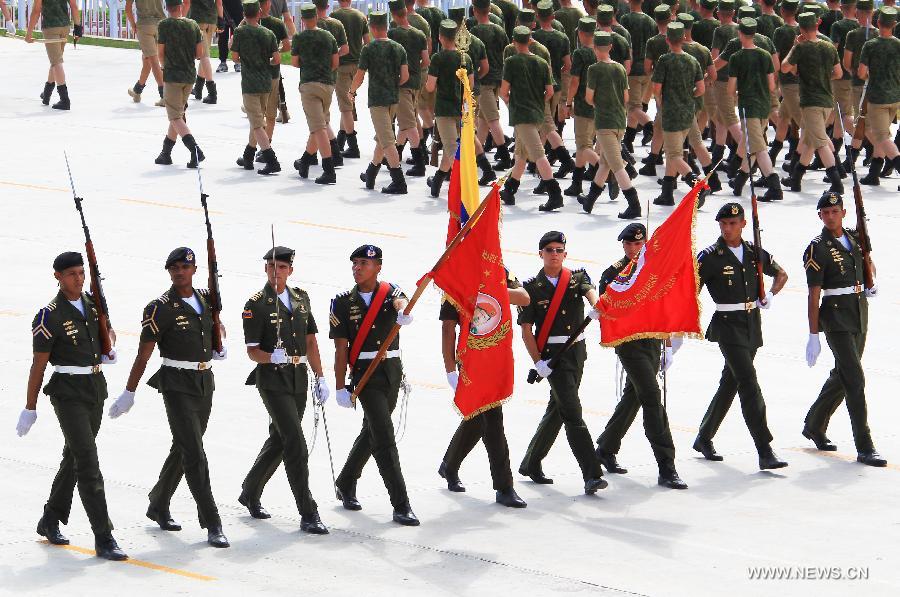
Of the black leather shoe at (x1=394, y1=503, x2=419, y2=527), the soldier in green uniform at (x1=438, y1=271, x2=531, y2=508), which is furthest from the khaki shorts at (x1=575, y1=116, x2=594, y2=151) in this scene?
the black leather shoe at (x1=394, y1=503, x2=419, y2=527)

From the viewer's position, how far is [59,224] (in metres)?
19.9

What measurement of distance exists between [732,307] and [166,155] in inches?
473

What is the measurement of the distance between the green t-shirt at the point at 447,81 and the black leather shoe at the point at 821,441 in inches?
356

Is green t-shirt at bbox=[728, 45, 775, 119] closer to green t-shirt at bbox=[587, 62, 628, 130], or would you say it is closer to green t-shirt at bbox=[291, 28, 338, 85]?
green t-shirt at bbox=[587, 62, 628, 130]

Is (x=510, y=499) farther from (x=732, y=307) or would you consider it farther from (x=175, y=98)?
(x=175, y=98)

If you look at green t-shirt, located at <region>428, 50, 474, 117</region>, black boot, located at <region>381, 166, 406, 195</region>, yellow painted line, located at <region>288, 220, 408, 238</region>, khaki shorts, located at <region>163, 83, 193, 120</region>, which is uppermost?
green t-shirt, located at <region>428, 50, 474, 117</region>

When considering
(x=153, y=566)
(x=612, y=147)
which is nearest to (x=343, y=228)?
(x=612, y=147)

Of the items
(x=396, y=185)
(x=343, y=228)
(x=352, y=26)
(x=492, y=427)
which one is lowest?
(x=492, y=427)

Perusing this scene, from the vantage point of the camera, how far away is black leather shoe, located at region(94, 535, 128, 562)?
10.1 m

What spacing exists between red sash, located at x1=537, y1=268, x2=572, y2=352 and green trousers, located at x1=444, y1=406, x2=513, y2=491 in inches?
24.9

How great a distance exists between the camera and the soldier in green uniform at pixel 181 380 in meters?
10.6

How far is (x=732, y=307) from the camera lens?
12.6 metres

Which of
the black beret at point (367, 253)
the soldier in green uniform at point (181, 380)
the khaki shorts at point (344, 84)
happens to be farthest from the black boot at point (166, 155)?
the soldier in green uniform at point (181, 380)

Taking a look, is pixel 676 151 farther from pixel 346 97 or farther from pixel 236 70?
pixel 236 70
